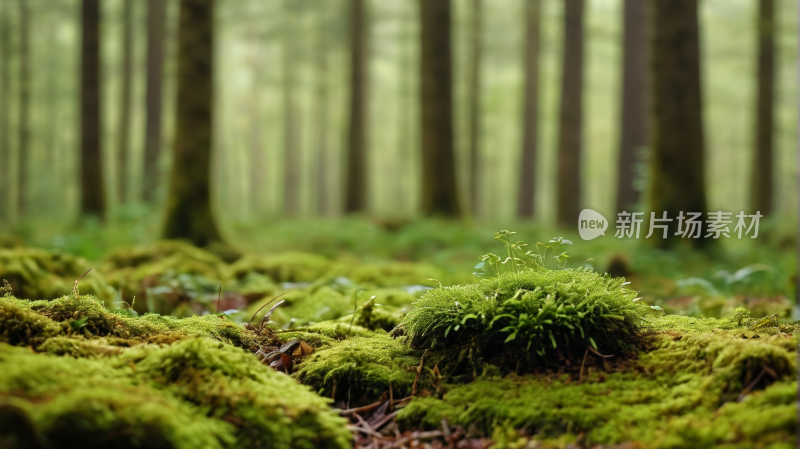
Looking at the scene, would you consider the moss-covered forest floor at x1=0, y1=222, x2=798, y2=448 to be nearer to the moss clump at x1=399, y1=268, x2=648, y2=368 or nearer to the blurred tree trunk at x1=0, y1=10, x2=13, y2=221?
the moss clump at x1=399, y1=268, x2=648, y2=368

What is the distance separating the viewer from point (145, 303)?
4727 mm

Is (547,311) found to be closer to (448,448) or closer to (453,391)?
(453,391)

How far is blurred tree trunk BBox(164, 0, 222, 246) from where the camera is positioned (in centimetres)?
779

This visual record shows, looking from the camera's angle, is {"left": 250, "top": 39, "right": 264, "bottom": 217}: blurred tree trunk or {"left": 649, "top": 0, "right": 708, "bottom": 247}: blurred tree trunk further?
{"left": 250, "top": 39, "right": 264, "bottom": 217}: blurred tree trunk

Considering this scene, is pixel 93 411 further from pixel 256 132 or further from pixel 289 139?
pixel 256 132

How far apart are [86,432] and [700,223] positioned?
8.25 m

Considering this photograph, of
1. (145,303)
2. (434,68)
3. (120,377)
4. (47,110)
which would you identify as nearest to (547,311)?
(120,377)

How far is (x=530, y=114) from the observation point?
19469 millimetres

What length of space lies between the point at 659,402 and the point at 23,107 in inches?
990

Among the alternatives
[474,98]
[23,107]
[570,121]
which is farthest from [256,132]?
[570,121]

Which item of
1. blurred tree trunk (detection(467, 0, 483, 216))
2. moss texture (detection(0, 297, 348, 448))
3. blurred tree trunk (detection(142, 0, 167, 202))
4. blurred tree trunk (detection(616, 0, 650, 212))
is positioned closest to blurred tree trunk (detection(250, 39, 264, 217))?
blurred tree trunk (detection(142, 0, 167, 202))

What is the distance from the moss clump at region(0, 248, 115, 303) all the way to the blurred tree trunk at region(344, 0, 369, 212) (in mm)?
12215

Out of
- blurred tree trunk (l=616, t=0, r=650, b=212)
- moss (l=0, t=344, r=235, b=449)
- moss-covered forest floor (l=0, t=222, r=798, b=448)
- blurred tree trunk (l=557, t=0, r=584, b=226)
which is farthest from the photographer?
blurred tree trunk (l=557, t=0, r=584, b=226)

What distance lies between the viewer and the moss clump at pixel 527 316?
2.46m
